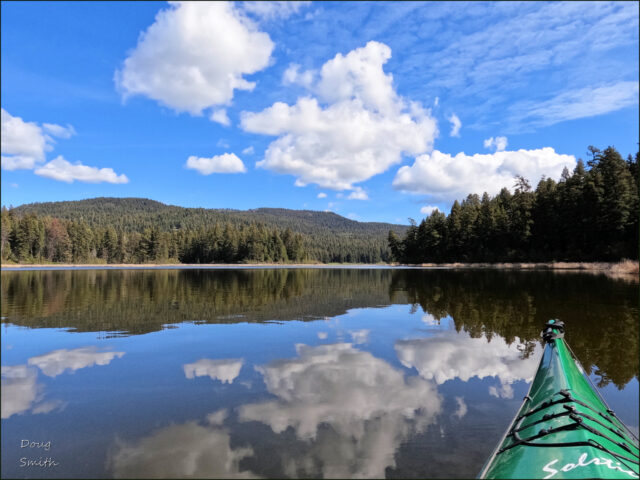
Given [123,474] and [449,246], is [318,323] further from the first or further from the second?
[449,246]

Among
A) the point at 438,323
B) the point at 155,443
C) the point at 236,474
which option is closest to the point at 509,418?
the point at 236,474

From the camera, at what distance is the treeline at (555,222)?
2618 inches

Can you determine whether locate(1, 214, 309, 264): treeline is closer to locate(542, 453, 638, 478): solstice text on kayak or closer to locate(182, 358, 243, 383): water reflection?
locate(182, 358, 243, 383): water reflection

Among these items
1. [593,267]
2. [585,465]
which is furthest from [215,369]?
[593,267]

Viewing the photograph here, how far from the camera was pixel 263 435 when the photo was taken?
6496 millimetres

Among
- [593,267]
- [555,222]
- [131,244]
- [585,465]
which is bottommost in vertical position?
[585,465]

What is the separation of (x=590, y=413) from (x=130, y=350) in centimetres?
1294

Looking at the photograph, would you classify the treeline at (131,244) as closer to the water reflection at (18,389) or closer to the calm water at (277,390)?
the calm water at (277,390)

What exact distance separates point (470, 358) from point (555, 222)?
273ft

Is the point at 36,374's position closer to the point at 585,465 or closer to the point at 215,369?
the point at 215,369

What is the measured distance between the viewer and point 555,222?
7981 cm

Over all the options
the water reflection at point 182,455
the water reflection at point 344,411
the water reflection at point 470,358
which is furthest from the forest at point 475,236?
the water reflection at point 182,455

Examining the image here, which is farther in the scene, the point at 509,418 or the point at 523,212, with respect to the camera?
the point at 523,212

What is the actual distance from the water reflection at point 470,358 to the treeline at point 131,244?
144m
